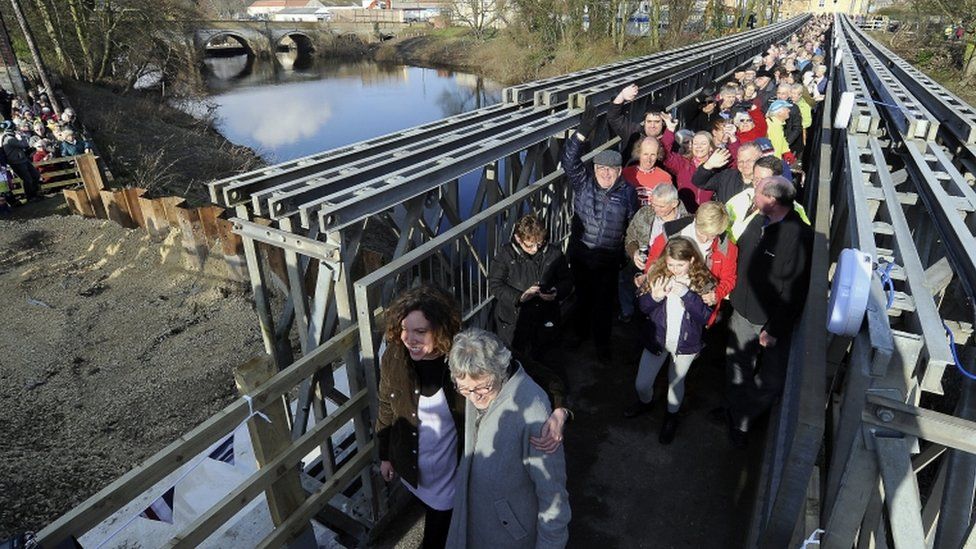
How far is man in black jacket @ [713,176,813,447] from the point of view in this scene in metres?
3.40

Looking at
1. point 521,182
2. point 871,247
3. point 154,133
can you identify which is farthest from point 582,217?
point 154,133

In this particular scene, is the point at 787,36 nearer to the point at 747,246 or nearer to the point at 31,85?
the point at 747,246

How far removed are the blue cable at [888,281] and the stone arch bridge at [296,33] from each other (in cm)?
4723

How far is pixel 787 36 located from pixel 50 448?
86.6 ft

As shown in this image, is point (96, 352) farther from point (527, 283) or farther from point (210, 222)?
point (527, 283)

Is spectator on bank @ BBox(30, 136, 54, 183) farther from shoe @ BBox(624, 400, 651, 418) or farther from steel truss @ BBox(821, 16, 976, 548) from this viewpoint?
steel truss @ BBox(821, 16, 976, 548)

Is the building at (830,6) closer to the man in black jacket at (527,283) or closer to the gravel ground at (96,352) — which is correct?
the gravel ground at (96,352)

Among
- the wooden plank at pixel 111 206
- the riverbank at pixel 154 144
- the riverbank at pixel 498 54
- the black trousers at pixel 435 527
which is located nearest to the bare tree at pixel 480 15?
the riverbank at pixel 498 54

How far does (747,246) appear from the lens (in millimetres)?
3596

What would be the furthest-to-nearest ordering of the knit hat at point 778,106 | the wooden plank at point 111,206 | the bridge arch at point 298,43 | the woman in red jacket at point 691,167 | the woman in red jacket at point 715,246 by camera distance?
the bridge arch at point 298,43 → the wooden plank at point 111,206 → the knit hat at point 778,106 → the woman in red jacket at point 691,167 → the woman in red jacket at point 715,246

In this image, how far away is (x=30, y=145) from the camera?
12922 mm

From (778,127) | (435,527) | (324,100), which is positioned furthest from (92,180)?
(324,100)

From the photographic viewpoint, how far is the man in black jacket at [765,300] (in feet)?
11.2

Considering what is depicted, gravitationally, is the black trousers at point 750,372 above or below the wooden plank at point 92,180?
above
